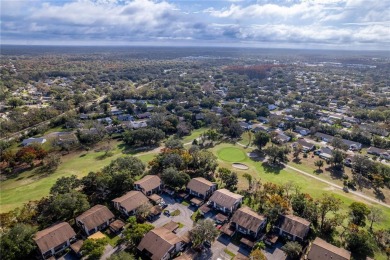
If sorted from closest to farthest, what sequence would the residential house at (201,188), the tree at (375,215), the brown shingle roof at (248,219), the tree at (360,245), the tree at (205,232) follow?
the tree at (205,232)
the tree at (360,245)
the brown shingle roof at (248,219)
the tree at (375,215)
the residential house at (201,188)

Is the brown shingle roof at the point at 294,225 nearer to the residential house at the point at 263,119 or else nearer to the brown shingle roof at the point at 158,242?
the brown shingle roof at the point at 158,242

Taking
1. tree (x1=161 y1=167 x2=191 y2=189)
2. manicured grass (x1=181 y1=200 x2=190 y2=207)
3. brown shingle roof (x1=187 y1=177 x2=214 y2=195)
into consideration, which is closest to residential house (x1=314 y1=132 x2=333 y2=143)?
brown shingle roof (x1=187 y1=177 x2=214 y2=195)

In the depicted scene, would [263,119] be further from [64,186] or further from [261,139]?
[64,186]

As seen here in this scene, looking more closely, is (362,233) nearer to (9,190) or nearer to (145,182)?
(145,182)

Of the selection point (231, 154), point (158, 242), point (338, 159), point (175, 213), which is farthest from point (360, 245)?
point (231, 154)

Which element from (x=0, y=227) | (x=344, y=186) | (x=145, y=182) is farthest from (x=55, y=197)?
(x=344, y=186)

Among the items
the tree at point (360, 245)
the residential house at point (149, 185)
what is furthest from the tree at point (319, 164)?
the residential house at point (149, 185)
